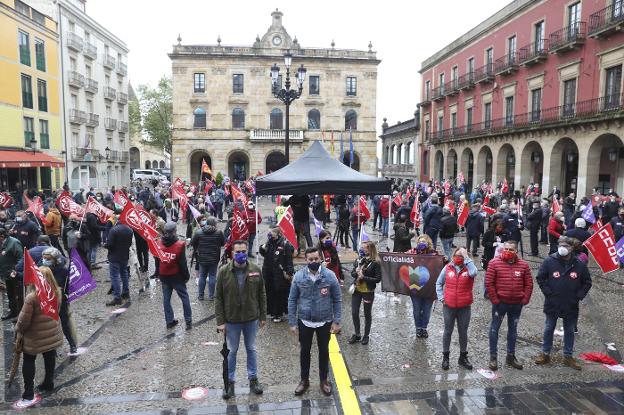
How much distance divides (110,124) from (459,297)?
41941 millimetres

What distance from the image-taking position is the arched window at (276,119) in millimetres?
43531

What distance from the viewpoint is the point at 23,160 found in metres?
24.8

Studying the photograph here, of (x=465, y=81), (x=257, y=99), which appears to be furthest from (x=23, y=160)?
(x=465, y=81)

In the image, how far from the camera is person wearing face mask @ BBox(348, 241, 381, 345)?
631 centimetres

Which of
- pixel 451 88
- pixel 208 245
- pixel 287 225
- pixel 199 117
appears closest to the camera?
pixel 208 245

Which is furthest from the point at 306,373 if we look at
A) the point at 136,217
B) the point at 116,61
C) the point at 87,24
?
the point at 116,61

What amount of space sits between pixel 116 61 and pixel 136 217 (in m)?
40.2

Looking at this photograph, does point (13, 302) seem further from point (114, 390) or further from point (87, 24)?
point (87, 24)

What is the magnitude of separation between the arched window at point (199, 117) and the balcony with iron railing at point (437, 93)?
21353 mm

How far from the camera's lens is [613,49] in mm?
20562

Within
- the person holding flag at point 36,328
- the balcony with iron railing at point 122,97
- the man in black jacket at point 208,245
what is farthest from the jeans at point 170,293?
the balcony with iron railing at point 122,97

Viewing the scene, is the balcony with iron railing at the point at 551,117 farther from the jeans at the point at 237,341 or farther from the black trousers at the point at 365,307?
the jeans at the point at 237,341

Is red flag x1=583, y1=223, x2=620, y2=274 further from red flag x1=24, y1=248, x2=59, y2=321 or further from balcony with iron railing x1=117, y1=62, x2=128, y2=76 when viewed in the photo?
balcony with iron railing x1=117, y1=62, x2=128, y2=76

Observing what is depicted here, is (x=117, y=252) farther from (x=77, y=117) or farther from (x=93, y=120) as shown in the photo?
(x=93, y=120)
